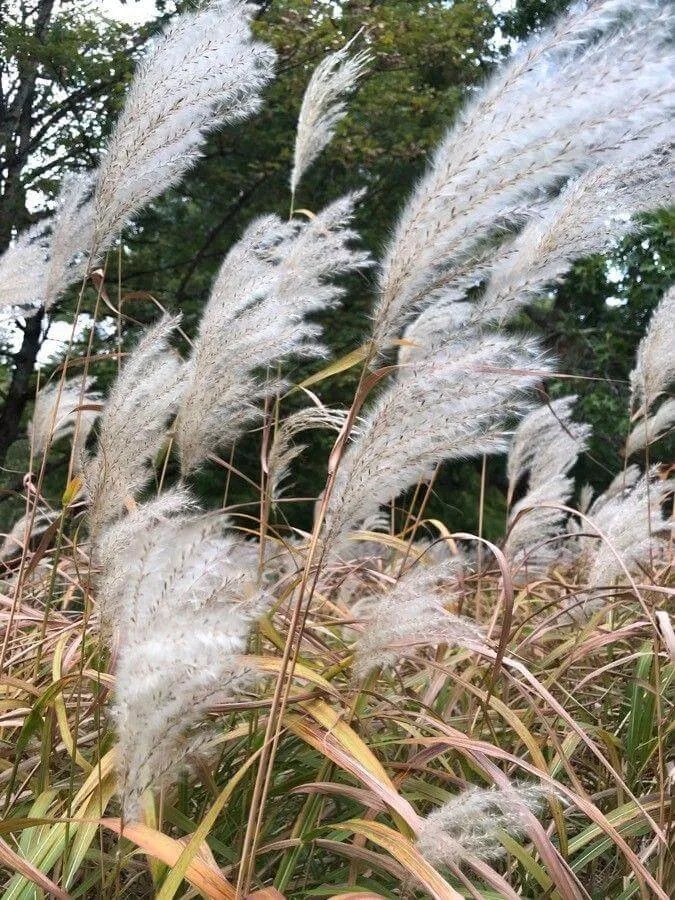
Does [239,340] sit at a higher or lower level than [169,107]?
lower

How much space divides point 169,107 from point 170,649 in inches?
36.4

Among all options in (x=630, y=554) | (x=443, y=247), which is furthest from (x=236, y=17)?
(x=630, y=554)

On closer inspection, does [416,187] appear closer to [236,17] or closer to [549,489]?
[236,17]

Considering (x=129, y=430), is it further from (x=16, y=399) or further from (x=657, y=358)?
(x=16, y=399)

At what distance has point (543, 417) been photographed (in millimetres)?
2789

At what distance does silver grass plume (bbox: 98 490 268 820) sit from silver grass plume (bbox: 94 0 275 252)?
2.16 feet

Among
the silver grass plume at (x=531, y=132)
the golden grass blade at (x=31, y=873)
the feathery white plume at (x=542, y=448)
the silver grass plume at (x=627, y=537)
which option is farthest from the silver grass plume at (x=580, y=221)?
the feathery white plume at (x=542, y=448)

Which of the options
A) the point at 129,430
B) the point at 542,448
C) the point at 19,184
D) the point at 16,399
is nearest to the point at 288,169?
the point at 19,184

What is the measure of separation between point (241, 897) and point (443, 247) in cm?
80

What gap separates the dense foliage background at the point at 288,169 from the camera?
27.3ft

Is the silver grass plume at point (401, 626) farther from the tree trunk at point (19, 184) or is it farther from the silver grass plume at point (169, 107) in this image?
the tree trunk at point (19, 184)

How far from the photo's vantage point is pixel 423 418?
44.3 inches

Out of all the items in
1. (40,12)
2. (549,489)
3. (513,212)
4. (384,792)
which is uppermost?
(40,12)

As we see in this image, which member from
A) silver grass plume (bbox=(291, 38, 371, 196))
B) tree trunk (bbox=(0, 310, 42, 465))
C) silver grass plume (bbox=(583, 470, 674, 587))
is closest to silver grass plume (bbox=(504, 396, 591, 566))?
silver grass plume (bbox=(583, 470, 674, 587))
